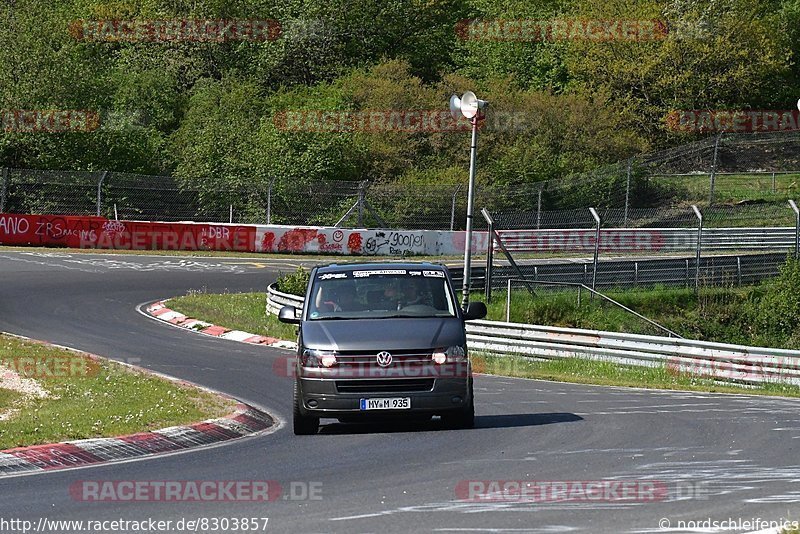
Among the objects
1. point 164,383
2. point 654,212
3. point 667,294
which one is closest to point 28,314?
point 164,383

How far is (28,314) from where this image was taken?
87.8 ft

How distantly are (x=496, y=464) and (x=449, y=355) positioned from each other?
7.90ft

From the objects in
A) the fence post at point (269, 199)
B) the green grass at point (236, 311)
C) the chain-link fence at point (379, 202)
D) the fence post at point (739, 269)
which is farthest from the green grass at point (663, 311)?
the fence post at point (269, 199)

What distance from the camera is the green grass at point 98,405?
495 inches

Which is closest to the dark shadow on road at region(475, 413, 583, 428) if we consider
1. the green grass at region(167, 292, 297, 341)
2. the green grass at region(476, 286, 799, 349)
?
the green grass at region(167, 292, 297, 341)

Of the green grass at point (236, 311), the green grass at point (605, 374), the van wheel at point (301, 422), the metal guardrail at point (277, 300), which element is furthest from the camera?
the metal guardrail at point (277, 300)

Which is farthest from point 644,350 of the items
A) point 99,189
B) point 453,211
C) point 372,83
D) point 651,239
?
Answer: point 372,83

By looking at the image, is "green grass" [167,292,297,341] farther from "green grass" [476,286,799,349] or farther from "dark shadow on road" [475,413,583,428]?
"dark shadow on road" [475,413,583,428]

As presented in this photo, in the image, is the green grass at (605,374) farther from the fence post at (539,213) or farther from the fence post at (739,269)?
the fence post at (539,213)

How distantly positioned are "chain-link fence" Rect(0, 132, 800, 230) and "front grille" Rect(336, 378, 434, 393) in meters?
30.0

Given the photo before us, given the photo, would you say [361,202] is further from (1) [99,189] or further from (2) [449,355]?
(2) [449,355]

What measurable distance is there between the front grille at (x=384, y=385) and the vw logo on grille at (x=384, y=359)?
6.4 inches

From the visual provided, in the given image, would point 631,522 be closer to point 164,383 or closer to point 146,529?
point 146,529

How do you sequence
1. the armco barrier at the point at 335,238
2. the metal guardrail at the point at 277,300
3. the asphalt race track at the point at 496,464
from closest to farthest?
the asphalt race track at the point at 496,464 < the metal guardrail at the point at 277,300 < the armco barrier at the point at 335,238
